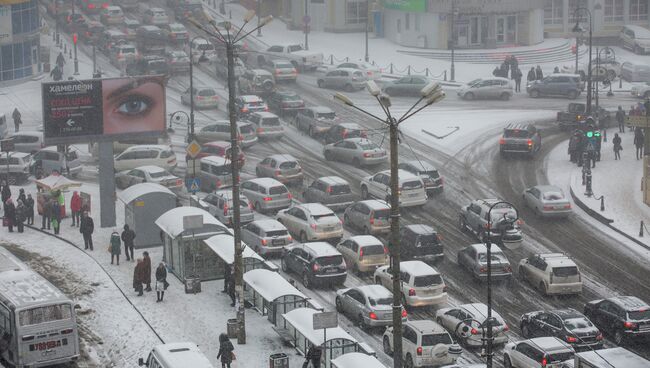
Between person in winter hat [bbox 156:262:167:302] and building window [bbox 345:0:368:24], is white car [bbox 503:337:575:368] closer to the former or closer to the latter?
person in winter hat [bbox 156:262:167:302]

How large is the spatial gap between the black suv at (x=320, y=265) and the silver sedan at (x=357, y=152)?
16074mm

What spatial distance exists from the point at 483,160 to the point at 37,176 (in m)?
22.6

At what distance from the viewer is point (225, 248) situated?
4256cm

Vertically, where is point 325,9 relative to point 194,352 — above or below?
above

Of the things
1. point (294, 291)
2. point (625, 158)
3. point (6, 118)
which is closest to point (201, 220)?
point (294, 291)

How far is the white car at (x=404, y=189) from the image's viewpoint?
5222 centimetres

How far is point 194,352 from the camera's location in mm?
32031

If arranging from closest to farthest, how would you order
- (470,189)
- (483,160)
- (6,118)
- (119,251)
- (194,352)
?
(194,352) < (119,251) < (470,189) < (483,160) < (6,118)

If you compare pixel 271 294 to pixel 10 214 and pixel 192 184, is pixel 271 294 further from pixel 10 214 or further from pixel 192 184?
pixel 10 214

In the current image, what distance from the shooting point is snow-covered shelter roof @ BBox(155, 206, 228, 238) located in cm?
4378

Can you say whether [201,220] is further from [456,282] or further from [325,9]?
[325,9]

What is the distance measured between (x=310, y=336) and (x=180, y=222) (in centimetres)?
1067

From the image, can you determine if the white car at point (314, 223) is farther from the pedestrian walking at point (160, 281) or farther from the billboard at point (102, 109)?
the pedestrian walking at point (160, 281)

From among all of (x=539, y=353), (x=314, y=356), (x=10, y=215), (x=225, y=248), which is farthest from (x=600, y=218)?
(x=10, y=215)
